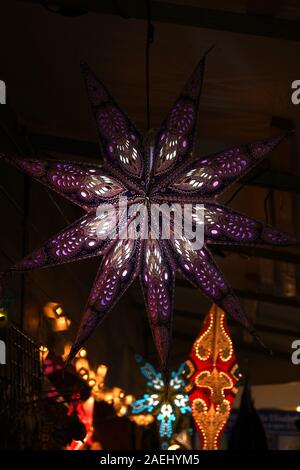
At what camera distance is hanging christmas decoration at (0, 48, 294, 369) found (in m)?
4.46

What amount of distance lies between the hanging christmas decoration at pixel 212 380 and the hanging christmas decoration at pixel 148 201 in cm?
255

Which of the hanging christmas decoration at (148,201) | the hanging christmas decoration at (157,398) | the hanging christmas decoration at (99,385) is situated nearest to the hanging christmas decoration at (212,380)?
the hanging christmas decoration at (99,385)

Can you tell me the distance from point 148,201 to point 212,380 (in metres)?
2.85

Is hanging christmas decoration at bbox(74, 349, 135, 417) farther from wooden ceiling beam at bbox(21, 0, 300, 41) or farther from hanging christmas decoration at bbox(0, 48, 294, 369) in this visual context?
hanging christmas decoration at bbox(0, 48, 294, 369)

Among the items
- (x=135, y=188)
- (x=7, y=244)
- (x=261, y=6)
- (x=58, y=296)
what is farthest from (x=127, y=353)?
(x=135, y=188)

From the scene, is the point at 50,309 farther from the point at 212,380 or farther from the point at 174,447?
the point at 174,447

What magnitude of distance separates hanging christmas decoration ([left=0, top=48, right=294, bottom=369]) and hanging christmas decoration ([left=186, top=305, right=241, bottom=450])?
8.37 feet

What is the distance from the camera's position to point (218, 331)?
731 centimetres

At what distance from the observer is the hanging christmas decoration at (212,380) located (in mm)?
6977

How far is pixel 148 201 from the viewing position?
178 inches

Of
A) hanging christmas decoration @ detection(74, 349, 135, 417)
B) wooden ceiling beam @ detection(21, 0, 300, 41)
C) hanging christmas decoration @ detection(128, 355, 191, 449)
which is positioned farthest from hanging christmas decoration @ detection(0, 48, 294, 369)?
hanging christmas decoration @ detection(128, 355, 191, 449)

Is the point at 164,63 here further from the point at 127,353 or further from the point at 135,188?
the point at 127,353

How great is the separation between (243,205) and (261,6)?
3703 millimetres

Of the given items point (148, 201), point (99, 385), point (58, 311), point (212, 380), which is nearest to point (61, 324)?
point (58, 311)
